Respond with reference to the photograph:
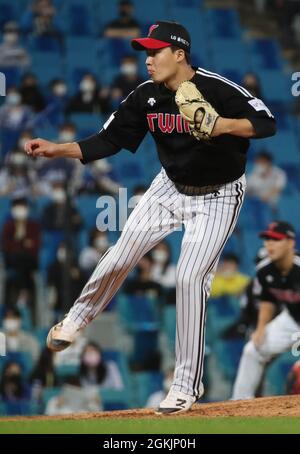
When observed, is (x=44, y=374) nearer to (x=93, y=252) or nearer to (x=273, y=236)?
(x=93, y=252)

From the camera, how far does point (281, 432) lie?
4.66m

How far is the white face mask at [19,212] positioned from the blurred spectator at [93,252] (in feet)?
2.26

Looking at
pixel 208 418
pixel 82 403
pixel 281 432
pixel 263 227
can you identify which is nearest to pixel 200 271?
pixel 208 418

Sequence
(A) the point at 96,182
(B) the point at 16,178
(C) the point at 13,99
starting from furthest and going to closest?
(C) the point at 13,99
(A) the point at 96,182
(B) the point at 16,178

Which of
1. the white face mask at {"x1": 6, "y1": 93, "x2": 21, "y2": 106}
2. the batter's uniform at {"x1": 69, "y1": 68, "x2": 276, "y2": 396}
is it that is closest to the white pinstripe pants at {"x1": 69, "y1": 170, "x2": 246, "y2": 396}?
the batter's uniform at {"x1": 69, "y1": 68, "x2": 276, "y2": 396}

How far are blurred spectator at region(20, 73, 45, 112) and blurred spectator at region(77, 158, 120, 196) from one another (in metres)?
1.21

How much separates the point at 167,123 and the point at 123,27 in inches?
304

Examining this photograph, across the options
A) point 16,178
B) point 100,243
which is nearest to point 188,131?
point 100,243

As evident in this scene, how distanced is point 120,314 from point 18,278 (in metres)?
1.01

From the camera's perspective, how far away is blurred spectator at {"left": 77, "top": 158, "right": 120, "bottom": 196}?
1074 centimetres

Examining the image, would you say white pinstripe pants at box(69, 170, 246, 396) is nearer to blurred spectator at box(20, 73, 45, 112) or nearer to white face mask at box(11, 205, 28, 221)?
white face mask at box(11, 205, 28, 221)

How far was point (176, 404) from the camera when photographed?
5.49 metres

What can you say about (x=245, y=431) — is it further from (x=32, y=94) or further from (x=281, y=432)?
(x=32, y=94)

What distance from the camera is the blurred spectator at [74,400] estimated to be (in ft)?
29.8
